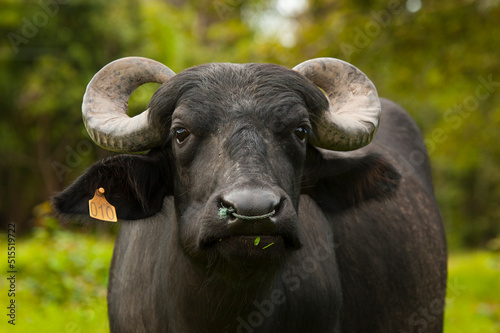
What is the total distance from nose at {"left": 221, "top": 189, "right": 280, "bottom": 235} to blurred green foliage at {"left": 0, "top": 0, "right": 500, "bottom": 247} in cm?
156

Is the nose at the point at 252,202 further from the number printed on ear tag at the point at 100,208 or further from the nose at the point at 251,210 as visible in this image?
the number printed on ear tag at the point at 100,208

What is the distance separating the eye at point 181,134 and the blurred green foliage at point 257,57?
3.36 ft

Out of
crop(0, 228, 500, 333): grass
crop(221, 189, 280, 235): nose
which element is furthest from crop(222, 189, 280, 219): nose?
crop(0, 228, 500, 333): grass

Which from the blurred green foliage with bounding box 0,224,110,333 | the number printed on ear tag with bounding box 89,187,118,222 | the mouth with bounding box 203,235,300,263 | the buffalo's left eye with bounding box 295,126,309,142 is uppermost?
the buffalo's left eye with bounding box 295,126,309,142

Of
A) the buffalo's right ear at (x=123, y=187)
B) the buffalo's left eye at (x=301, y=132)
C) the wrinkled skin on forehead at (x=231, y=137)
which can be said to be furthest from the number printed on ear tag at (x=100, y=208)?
the buffalo's left eye at (x=301, y=132)

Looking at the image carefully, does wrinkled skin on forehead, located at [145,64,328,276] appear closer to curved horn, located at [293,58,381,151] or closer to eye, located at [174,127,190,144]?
eye, located at [174,127,190,144]

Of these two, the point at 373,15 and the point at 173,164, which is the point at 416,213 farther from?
the point at 373,15

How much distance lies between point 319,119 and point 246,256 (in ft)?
3.52

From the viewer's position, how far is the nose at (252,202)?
8.93ft

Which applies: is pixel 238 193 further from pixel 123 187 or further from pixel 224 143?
pixel 123 187

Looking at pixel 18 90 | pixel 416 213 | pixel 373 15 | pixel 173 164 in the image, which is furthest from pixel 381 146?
pixel 18 90

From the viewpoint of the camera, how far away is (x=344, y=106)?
155 inches

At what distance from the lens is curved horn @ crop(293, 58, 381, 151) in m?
3.65

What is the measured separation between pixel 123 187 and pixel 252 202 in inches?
47.6
